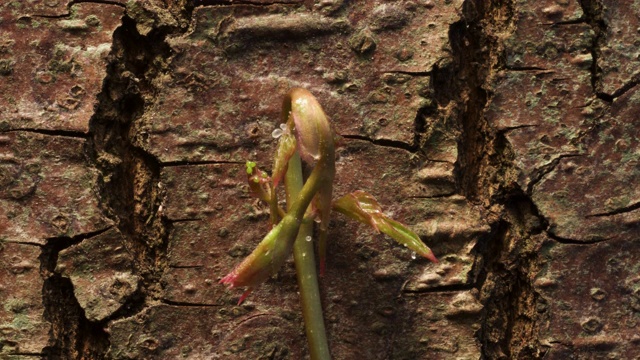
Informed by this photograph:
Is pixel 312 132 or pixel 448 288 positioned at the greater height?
pixel 312 132

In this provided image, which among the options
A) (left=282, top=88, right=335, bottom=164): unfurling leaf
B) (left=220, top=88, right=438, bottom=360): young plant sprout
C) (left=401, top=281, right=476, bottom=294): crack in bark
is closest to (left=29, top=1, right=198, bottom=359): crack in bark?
(left=220, top=88, right=438, bottom=360): young plant sprout

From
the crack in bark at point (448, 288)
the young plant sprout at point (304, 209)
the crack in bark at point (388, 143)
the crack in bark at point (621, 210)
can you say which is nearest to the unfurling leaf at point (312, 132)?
the young plant sprout at point (304, 209)

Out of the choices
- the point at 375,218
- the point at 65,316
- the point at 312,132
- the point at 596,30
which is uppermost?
the point at 596,30

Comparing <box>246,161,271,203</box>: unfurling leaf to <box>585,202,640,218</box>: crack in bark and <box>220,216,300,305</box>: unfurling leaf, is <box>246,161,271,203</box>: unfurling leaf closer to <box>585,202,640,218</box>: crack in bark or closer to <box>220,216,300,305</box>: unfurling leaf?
<box>220,216,300,305</box>: unfurling leaf

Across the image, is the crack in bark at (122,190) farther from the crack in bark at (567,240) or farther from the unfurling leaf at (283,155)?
the crack in bark at (567,240)

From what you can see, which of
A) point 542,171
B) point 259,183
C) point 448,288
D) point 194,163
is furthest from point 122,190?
point 542,171

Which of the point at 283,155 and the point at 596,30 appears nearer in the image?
the point at 283,155

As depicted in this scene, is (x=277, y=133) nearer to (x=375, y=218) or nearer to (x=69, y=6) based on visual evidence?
(x=375, y=218)

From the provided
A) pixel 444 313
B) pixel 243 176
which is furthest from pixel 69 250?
pixel 444 313
